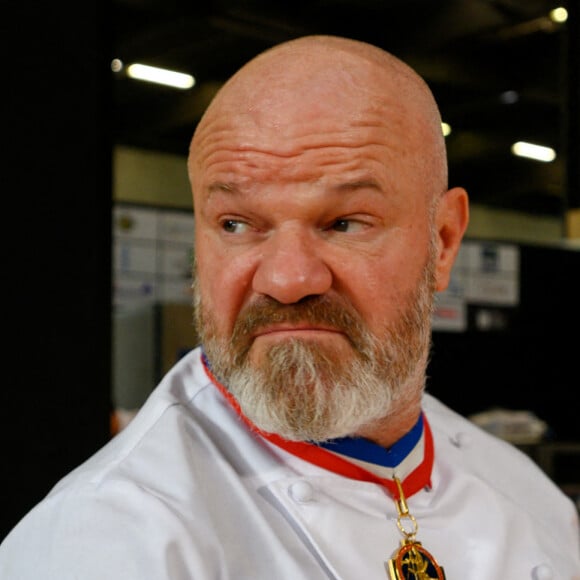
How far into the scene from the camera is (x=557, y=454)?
4.77m

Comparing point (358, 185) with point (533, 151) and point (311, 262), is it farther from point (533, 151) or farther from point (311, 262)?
point (533, 151)

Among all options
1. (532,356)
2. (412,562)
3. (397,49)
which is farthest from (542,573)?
(397,49)

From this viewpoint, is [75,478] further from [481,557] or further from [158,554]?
[481,557]

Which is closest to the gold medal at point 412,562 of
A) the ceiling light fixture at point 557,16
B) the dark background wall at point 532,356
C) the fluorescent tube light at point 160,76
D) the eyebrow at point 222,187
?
the eyebrow at point 222,187

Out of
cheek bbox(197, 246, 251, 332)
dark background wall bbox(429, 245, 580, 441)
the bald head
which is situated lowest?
dark background wall bbox(429, 245, 580, 441)

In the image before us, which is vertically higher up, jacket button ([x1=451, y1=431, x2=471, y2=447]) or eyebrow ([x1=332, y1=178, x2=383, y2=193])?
eyebrow ([x1=332, y1=178, x2=383, y2=193])

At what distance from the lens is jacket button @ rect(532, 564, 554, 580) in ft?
3.89

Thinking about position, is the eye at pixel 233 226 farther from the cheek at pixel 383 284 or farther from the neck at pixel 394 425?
the neck at pixel 394 425

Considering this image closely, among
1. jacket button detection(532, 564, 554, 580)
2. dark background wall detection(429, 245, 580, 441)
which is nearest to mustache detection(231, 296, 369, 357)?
jacket button detection(532, 564, 554, 580)

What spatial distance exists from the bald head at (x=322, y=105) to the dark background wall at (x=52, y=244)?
0.63 m

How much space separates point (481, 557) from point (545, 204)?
454 inches

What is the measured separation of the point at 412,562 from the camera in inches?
41.6

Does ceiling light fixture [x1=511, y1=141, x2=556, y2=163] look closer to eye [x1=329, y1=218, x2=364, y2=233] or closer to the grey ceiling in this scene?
the grey ceiling

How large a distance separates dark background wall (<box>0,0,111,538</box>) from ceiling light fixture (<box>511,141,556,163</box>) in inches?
324
